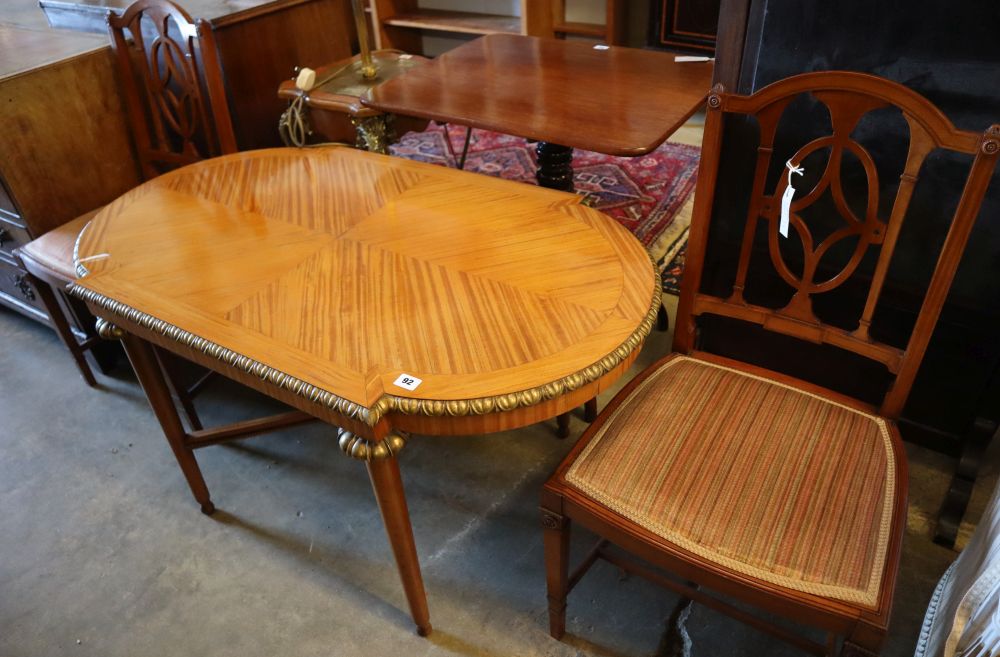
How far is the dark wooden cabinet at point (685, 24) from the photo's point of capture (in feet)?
10.1

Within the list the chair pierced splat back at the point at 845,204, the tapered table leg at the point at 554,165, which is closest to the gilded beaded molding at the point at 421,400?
the chair pierced splat back at the point at 845,204

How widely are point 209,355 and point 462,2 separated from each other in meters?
3.34

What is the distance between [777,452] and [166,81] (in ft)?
6.15

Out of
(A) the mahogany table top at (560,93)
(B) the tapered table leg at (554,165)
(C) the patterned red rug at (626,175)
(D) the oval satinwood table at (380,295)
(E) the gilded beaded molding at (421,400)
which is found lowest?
(C) the patterned red rug at (626,175)

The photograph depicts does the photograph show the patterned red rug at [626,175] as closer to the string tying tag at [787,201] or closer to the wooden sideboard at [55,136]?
the string tying tag at [787,201]

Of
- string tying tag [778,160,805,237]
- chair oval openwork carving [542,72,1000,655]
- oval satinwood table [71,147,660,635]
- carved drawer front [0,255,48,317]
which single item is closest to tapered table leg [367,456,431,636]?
oval satinwood table [71,147,660,635]

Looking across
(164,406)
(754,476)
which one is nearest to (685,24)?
(754,476)

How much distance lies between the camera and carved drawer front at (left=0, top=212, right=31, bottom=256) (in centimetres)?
200

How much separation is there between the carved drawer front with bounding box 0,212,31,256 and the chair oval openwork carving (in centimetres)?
179

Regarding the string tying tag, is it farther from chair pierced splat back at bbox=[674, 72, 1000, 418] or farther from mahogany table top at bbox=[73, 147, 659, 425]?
mahogany table top at bbox=[73, 147, 659, 425]

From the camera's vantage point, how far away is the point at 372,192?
1601mm

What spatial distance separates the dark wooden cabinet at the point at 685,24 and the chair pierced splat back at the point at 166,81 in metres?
2.08

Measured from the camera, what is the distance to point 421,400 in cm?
103

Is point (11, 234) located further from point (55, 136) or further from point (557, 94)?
point (557, 94)
